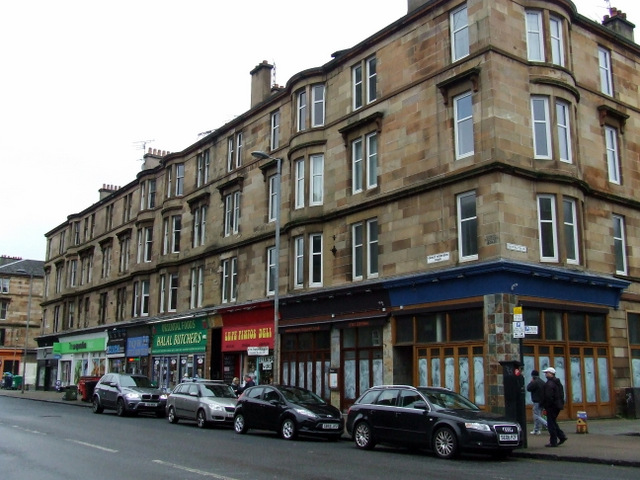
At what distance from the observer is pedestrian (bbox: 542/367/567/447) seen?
49.3 feet

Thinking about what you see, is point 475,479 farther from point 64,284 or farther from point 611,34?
point 64,284

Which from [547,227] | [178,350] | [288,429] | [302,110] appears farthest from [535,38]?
[178,350]

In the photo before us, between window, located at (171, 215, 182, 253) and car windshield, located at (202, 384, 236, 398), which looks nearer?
car windshield, located at (202, 384, 236, 398)

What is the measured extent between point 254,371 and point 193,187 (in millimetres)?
12367

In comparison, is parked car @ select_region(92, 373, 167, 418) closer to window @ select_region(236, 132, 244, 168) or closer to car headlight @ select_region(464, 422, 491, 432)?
window @ select_region(236, 132, 244, 168)

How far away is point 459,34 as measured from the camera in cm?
2238

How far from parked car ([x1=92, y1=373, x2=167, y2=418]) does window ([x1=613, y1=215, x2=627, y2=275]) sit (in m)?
18.0

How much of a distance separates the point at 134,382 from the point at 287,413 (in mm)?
11851

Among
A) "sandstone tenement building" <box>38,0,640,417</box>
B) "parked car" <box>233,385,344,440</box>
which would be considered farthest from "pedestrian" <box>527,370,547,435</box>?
"parked car" <box>233,385,344,440</box>

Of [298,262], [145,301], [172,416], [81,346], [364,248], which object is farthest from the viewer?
[81,346]

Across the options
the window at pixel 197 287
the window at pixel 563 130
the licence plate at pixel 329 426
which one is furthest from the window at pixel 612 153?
the window at pixel 197 287

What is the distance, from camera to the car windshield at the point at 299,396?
1825 cm

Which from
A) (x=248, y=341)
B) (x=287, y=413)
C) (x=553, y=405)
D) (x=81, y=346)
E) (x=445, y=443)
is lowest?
(x=445, y=443)

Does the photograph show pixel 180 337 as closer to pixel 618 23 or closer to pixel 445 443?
pixel 445 443
